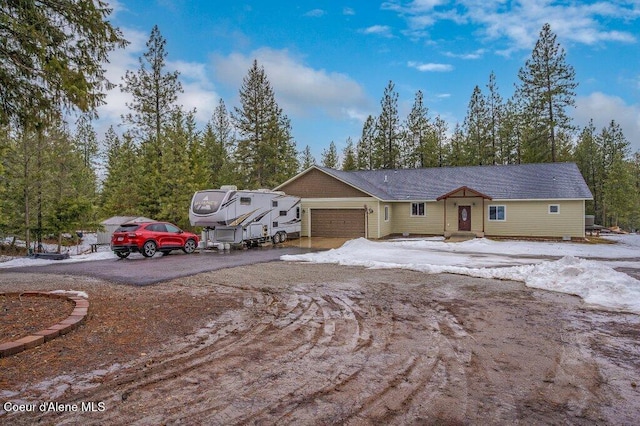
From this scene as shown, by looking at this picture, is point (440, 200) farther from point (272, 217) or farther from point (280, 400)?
point (280, 400)

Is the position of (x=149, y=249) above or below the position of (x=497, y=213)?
below

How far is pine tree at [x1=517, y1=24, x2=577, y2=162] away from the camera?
2855 cm

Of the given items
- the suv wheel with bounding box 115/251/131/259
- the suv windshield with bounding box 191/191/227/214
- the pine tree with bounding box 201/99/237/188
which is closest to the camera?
the suv wheel with bounding box 115/251/131/259

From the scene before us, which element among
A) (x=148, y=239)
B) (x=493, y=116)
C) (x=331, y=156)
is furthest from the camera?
(x=331, y=156)

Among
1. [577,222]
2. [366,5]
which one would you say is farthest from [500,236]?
[366,5]

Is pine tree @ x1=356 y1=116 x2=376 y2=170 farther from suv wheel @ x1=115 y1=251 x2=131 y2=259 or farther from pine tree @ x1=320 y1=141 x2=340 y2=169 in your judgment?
suv wheel @ x1=115 y1=251 x2=131 y2=259

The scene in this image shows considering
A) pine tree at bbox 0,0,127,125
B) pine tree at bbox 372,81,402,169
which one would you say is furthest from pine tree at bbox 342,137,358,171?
pine tree at bbox 0,0,127,125

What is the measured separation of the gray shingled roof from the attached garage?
1.78 metres

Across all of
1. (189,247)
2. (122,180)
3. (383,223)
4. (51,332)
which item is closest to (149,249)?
(189,247)

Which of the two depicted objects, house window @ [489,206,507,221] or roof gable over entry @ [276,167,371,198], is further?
roof gable over entry @ [276,167,371,198]

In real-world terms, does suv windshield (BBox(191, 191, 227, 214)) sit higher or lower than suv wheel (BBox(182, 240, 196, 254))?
higher

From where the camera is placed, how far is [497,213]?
22234 millimetres

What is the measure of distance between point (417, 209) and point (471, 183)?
382cm

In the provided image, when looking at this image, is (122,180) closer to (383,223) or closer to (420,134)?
(383,223)
